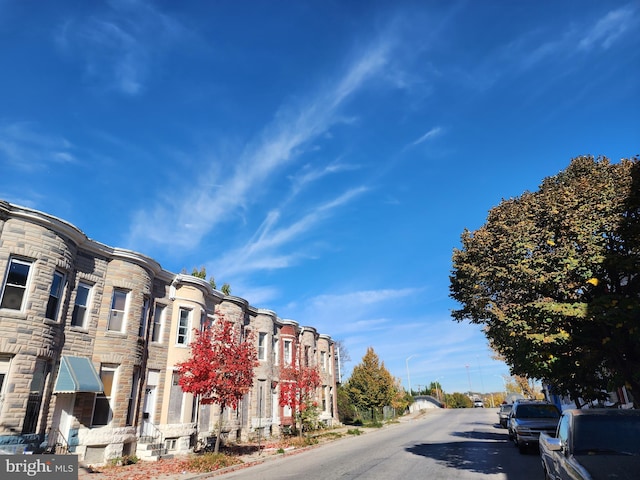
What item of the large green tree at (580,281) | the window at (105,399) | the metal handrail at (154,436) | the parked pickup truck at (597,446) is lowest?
the metal handrail at (154,436)

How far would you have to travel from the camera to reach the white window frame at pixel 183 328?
20.7 metres

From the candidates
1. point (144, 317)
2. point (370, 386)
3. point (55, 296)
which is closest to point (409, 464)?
point (144, 317)

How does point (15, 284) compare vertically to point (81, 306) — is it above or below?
above

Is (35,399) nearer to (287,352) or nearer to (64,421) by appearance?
(64,421)

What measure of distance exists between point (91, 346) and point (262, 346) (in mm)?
13392

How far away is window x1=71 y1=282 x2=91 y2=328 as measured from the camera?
16219mm

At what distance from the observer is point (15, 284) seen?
549 inches

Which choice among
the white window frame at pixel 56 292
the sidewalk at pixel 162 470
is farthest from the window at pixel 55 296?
the sidewalk at pixel 162 470

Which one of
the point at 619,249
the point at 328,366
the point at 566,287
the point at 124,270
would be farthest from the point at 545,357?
the point at 328,366

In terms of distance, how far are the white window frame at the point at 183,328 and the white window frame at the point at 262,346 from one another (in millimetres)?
7802

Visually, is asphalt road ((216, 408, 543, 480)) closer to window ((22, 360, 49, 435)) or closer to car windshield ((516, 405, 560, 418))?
car windshield ((516, 405, 560, 418))

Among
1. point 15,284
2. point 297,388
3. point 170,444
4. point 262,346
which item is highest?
point 15,284

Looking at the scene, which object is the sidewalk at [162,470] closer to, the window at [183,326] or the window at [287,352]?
the window at [183,326]

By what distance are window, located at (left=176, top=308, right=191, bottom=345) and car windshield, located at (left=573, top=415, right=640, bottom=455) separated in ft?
59.3
